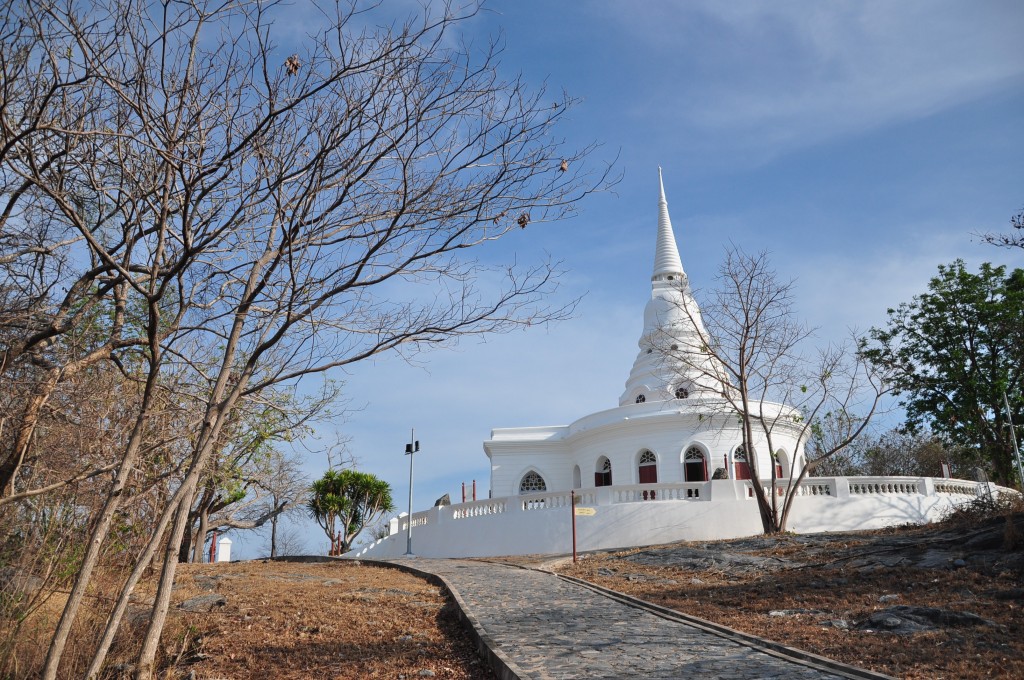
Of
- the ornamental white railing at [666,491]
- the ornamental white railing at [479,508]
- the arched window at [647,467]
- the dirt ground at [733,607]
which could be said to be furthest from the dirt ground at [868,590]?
the arched window at [647,467]

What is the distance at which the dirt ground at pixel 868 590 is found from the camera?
29.6 feet

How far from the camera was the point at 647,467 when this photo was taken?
33469 mm

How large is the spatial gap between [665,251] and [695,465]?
14993mm

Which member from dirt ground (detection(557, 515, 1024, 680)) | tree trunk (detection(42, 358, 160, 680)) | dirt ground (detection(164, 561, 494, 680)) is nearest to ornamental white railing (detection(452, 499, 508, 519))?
dirt ground (detection(557, 515, 1024, 680))

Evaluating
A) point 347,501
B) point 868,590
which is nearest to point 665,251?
point 347,501

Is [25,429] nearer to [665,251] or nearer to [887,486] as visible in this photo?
[887,486]

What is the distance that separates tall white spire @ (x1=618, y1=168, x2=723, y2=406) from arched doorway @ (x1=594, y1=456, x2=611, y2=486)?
3444mm

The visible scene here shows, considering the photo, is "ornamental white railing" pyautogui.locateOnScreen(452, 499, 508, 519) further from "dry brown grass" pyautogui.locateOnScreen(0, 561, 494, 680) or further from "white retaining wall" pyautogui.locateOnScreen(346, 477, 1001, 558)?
"dry brown grass" pyautogui.locateOnScreen(0, 561, 494, 680)

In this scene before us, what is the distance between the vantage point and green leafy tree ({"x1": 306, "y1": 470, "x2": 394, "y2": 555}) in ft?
128

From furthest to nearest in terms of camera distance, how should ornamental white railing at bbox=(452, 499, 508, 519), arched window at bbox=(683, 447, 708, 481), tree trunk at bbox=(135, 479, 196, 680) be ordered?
arched window at bbox=(683, 447, 708, 481) < ornamental white railing at bbox=(452, 499, 508, 519) < tree trunk at bbox=(135, 479, 196, 680)

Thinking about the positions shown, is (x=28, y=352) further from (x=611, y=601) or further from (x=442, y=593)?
(x=611, y=601)

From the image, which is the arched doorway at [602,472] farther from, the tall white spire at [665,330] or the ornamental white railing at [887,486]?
the ornamental white railing at [887,486]

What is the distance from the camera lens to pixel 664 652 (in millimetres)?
9039

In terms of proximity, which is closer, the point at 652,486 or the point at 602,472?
the point at 652,486
